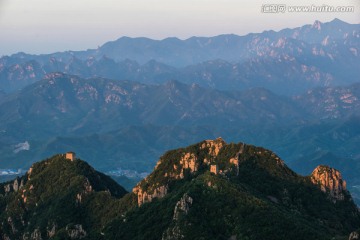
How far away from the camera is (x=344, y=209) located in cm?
15738

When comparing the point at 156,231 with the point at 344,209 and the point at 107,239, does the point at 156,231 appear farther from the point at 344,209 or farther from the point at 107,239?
the point at 344,209

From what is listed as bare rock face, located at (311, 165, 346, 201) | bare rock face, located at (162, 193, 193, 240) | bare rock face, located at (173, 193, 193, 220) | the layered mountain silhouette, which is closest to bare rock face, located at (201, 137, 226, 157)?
the layered mountain silhouette

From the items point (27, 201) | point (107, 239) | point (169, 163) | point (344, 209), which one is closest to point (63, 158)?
point (27, 201)

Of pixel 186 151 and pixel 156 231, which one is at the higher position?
pixel 186 151

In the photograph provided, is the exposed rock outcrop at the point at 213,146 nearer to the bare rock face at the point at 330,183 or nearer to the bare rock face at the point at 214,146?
the bare rock face at the point at 214,146

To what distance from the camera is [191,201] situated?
419 feet

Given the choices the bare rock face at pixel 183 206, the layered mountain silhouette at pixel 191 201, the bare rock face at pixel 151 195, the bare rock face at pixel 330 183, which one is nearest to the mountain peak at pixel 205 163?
the bare rock face at pixel 151 195

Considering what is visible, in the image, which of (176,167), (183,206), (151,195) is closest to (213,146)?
(176,167)

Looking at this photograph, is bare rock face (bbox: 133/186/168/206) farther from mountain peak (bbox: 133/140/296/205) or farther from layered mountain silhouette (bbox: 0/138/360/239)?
layered mountain silhouette (bbox: 0/138/360/239)

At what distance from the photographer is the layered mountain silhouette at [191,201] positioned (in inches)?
4929

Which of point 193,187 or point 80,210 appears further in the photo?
point 80,210

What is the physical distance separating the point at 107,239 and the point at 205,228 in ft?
62.1

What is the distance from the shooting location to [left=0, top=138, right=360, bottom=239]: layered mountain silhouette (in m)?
125

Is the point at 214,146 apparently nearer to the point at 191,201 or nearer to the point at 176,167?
the point at 176,167
